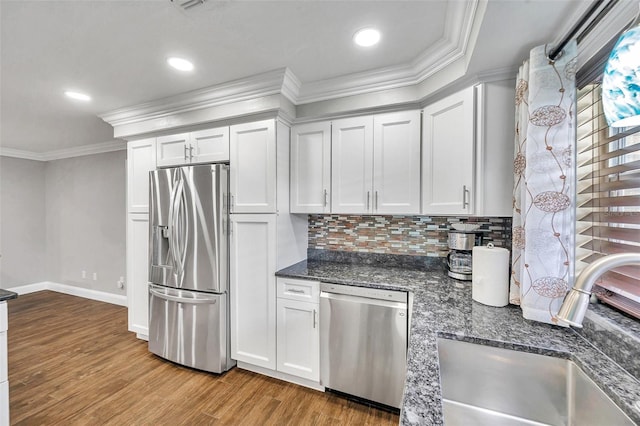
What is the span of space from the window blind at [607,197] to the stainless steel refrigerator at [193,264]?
2312 mm

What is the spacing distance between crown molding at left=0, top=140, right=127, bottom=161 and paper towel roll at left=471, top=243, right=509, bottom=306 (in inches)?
178

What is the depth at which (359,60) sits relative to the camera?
1832 mm

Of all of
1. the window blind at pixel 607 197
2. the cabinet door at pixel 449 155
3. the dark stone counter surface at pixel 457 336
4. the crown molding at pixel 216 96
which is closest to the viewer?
the dark stone counter surface at pixel 457 336

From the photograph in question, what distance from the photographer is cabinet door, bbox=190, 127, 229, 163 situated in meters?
2.34

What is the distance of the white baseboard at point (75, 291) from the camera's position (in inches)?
159

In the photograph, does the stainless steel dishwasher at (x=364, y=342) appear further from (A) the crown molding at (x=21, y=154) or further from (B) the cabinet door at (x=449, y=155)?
(A) the crown molding at (x=21, y=154)

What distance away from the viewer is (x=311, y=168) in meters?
2.32

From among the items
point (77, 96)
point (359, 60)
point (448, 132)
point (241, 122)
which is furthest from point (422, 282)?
point (77, 96)

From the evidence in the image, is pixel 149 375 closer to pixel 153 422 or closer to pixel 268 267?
pixel 153 422

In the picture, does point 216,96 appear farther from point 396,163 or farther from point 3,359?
point 3,359

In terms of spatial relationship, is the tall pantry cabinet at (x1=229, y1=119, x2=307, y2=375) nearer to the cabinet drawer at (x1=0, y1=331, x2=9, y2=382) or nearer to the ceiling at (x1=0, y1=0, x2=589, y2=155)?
the ceiling at (x1=0, y1=0, x2=589, y2=155)

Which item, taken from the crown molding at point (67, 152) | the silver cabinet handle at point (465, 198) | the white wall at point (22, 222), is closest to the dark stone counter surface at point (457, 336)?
the silver cabinet handle at point (465, 198)

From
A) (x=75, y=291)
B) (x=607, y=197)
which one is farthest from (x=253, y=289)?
(x=75, y=291)

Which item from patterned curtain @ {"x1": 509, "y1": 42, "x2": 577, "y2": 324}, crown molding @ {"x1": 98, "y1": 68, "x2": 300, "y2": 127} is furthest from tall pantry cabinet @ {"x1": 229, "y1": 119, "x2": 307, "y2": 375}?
patterned curtain @ {"x1": 509, "y1": 42, "x2": 577, "y2": 324}
